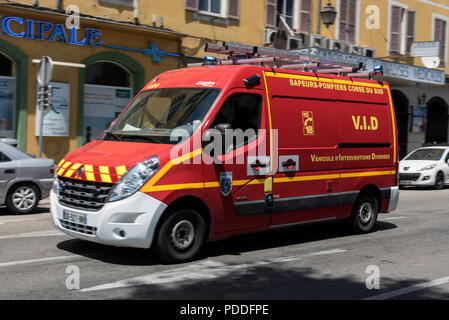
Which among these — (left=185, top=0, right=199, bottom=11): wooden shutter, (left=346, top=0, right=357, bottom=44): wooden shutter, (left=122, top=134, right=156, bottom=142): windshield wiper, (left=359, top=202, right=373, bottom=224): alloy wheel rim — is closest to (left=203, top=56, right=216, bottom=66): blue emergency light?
(left=122, top=134, right=156, bottom=142): windshield wiper

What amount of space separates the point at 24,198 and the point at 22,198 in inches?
1.6

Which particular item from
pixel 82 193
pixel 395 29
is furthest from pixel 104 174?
pixel 395 29

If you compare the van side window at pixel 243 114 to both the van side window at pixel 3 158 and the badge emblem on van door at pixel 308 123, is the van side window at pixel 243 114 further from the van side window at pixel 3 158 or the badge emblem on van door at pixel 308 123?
the van side window at pixel 3 158

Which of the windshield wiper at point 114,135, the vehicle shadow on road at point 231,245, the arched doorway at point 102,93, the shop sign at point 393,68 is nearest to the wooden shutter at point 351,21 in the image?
the shop sign at point 393,68

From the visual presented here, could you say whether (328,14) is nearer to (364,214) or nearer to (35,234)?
(364,214)

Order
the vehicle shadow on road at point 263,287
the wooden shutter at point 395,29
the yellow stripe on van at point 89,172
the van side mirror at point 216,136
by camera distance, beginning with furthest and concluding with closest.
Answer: the wooden shutter at point 395,29 < the van side mirror at point 216,136 < the yellow stripe on van at point 89,172 < the vehicle shadow on road at point 263,287

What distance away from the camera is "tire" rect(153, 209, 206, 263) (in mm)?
6668

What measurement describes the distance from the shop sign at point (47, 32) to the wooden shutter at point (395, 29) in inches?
616

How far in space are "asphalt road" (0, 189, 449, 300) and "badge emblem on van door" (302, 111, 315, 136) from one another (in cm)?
159

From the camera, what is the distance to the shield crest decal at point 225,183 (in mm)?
→ 7180

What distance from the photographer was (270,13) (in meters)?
21.7
